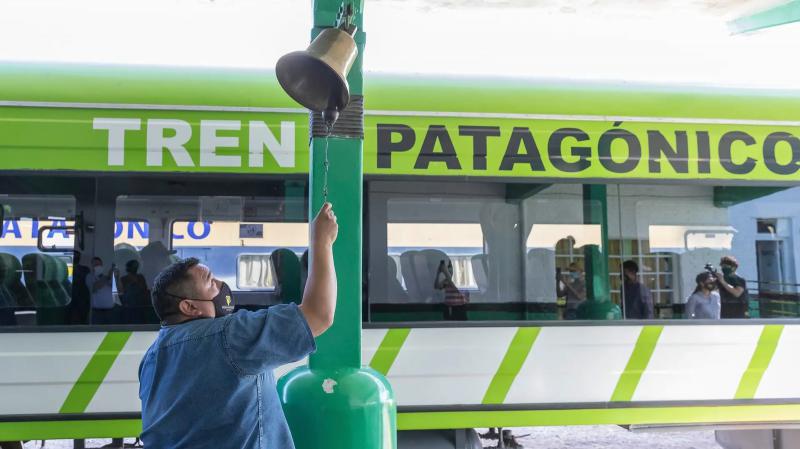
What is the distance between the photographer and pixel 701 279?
3971mm

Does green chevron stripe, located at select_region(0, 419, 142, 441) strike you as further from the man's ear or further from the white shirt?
the man's ear

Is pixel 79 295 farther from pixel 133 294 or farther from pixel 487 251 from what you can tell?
pixel 487 251

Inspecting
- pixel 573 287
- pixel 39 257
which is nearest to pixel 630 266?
pixel 573 287

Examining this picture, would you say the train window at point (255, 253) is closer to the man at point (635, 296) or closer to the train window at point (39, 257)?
the train window at point (39, 257)

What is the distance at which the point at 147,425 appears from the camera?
1.70 m

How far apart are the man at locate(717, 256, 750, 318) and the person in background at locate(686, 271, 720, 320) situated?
0.04 meters

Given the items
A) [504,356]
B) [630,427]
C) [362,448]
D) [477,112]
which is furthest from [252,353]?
[630,427]

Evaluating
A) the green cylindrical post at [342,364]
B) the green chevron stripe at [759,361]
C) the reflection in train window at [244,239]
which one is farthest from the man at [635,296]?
the green cylindrical post at [342,364]

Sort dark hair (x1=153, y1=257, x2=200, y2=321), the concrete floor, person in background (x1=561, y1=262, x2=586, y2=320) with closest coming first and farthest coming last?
dark hair (x1=153, y1=257, x2=200, y2=321) → person in background (x1=561, y1=262, x2=586, y2=320) → the concrete floor

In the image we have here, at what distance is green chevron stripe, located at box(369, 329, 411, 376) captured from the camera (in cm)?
359

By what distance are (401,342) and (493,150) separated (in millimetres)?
1353

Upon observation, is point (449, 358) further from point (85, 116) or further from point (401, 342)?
point (85, 116)

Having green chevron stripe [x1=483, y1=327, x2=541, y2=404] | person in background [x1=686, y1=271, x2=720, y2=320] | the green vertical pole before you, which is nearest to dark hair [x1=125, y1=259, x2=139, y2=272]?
green chevron stripe [x1=483, y1=327, x2=541, y2=404]

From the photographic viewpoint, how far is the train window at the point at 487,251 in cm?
377
